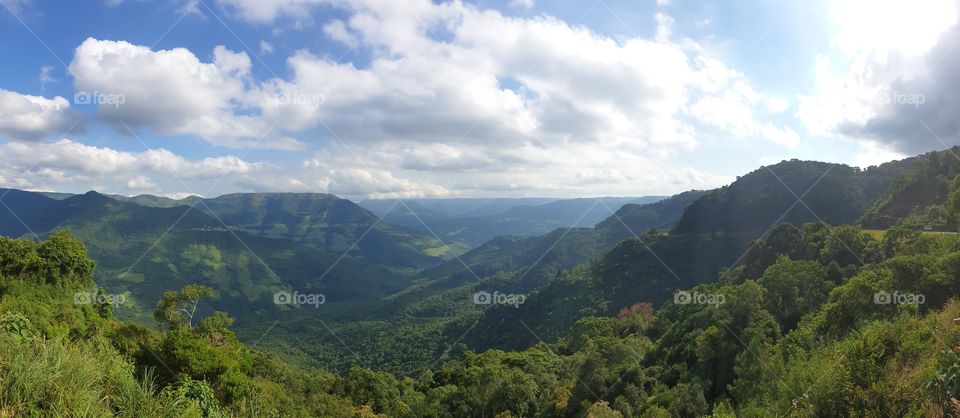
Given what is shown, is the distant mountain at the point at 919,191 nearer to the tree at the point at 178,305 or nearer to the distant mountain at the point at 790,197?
the distant mountain at the point at 790,197

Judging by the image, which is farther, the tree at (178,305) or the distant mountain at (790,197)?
the distant mountain at (790,197)

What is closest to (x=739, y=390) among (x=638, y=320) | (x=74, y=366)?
(x=74, y=366)

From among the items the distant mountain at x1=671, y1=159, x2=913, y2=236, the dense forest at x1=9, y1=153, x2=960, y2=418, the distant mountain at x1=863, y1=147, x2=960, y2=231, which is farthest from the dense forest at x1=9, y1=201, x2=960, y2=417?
the distant mountain at x1=671, y1=159, x2=913, y2=236

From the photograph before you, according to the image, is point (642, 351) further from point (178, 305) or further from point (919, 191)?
point (919, 191)

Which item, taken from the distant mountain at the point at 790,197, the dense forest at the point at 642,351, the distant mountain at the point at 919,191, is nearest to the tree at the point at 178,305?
the dense forest at the point at 642,351

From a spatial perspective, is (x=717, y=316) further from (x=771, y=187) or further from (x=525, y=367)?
(x=771, y=187)

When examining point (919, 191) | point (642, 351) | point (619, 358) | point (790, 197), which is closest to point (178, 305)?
point (619, 358)
